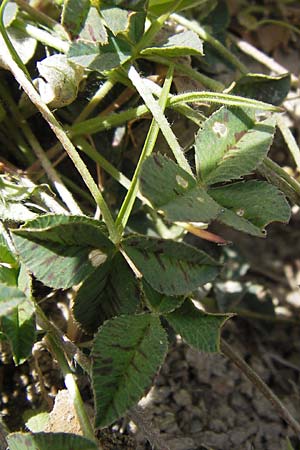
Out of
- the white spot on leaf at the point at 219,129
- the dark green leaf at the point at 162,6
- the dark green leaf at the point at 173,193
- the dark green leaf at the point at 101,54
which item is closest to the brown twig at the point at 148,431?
the dark green leaf at the point at 173,193

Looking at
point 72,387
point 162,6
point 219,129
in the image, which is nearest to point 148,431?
point 72,387

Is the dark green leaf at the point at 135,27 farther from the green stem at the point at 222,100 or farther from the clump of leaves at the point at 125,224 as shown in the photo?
the green stem at the point at 222,100

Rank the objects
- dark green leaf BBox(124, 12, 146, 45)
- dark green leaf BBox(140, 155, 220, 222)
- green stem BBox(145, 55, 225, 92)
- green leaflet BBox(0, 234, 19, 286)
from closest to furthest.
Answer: dark green leaf BBox(140, 155, 220, 222), green leaflet BBox(0, 234, 19, 286), dark green leaf BBox(124, 12, 146, 45), green stem BBox(145, 55, 225, 92)

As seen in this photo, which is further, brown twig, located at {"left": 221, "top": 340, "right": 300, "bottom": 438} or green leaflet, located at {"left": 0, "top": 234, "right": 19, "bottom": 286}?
brown twig, located at {"left": 221, "top": 340, "right": 300, "bottom": 438}

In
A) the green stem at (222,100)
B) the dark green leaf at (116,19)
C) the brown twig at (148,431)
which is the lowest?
the brown twig at (148,431)

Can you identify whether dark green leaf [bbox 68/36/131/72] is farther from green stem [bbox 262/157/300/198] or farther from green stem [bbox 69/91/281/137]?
green stem [bbox 262/157/300/198]

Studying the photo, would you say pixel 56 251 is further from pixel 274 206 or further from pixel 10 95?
pixel 10 95

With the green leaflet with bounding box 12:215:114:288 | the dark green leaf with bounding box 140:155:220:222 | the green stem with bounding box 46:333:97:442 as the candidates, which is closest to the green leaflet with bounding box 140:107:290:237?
the dark green leaf with bounding box 140:155:220:222
